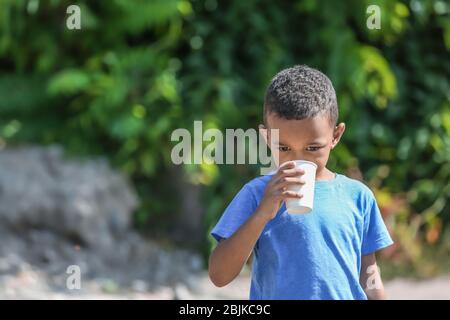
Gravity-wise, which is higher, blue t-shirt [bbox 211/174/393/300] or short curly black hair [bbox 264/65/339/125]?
short curly black hair [bbox 264/65/339/125]

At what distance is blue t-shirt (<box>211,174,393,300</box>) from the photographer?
250 centimetres

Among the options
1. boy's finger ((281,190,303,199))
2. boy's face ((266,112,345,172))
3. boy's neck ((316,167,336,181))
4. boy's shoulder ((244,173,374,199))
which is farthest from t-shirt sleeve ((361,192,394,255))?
boy's finger ((281,190,303,199))

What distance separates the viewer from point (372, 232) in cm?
267

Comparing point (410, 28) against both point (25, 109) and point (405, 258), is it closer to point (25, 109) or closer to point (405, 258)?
point (405, 258)

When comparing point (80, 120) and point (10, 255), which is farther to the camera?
point (80, 120)

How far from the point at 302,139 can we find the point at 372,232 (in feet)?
1.32

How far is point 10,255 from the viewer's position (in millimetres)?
5801

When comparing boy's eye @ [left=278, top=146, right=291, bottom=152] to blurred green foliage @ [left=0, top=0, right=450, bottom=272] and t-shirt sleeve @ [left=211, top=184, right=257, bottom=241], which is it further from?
blurred green foliage @ [left=0, top=0, right=450, bottom=272]

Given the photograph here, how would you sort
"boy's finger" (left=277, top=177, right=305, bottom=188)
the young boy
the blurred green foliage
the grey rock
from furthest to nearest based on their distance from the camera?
the blurred green foliage, the grey rock, the young boy, "boy's finger" (left=277, top=177, right=305, bottom=188)

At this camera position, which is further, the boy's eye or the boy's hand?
the boy's eye
